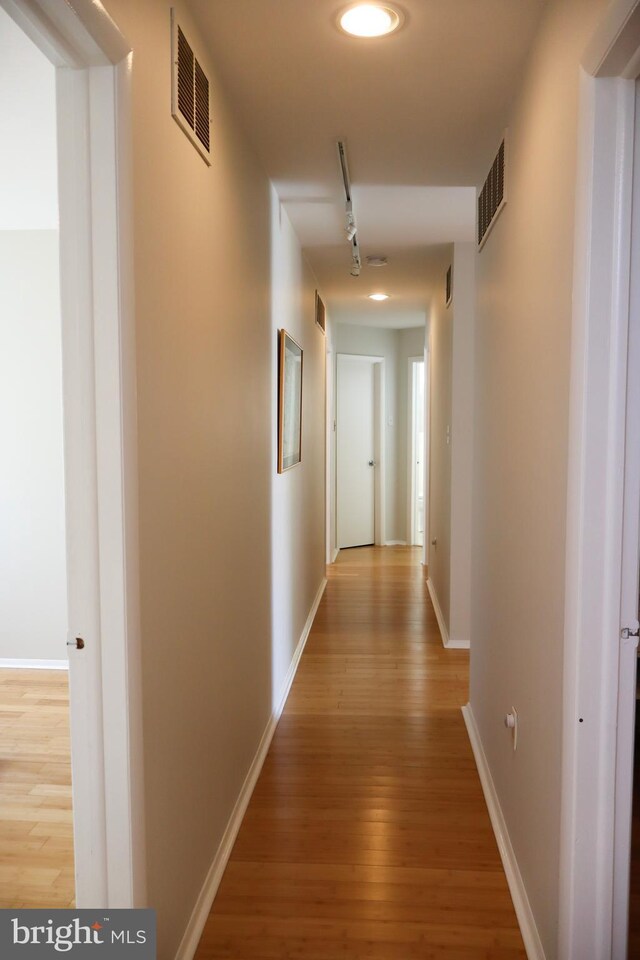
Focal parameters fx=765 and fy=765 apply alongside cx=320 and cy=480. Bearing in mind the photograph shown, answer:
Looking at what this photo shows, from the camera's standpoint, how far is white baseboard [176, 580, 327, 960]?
6.47 feet

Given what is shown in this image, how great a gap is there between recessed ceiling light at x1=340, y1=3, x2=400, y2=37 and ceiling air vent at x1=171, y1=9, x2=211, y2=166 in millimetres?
405

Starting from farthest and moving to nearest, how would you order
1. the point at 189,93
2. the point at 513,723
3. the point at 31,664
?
the point at 31,664 < the point at 513,723 < the point at 189,93

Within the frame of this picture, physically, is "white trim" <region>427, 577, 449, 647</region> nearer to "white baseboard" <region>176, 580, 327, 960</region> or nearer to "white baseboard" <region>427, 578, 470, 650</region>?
"white baseboard" <region>427, 578, 470, 650</region>

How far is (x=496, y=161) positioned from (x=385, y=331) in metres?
6.01

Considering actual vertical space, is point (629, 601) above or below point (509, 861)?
above

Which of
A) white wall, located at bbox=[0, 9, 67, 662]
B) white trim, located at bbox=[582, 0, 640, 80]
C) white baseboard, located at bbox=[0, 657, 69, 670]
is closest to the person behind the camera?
white trim, located at bbox=[582, 0, 640, 80]

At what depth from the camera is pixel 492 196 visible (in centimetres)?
285

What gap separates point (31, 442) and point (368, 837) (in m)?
2.83

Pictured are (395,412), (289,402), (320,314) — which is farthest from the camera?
(395,412)


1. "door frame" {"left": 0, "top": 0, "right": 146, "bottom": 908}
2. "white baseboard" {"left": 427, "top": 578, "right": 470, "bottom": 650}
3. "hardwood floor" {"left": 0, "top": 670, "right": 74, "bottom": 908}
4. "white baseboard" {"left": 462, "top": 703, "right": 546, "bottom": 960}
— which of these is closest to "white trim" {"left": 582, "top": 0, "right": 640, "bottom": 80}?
"door frame" {"left": 0, "top": 0, "right": 146, "bottom": 908}

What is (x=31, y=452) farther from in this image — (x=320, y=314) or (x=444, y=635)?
(x=444, y=635)

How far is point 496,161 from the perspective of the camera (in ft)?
9.14

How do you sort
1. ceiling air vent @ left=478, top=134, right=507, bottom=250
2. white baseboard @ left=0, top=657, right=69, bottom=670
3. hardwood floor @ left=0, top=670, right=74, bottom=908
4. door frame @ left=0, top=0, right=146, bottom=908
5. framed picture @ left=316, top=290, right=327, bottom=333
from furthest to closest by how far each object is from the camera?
framed picture @ left=316, top=290, right=327, bottom=333
white baseboard @ left=0, top=657, right=69, bottom=670
ceiling air vent @ left=478, top=134, right=507, bottom=250
hardwood floor @ left=0, top=670, right=74, bottom=908
door frame @ left=0, top=0, right=146, bottom=908

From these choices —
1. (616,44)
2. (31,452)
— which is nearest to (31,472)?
(31,452)
